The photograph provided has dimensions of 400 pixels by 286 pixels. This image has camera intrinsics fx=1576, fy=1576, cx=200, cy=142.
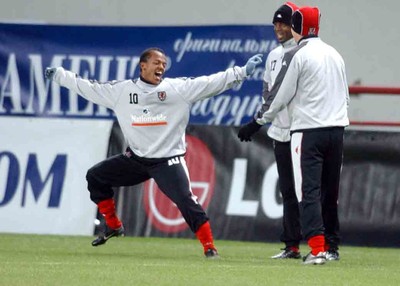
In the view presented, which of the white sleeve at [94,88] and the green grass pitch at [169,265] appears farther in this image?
the white sleeve at [94,88]

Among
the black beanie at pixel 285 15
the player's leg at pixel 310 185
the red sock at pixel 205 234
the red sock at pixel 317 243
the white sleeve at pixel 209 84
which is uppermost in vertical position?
the black beanie at pixel 285 15

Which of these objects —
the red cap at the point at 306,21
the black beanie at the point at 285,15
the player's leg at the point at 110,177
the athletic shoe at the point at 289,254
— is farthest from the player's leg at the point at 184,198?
the red cap at the point at 306,21

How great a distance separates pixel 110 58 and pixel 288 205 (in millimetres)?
6114

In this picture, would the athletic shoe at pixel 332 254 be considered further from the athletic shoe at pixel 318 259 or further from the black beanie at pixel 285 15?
the black beanie at pixel 285 15

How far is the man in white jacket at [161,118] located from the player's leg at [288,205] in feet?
2.67

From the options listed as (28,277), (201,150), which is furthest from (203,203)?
(28,277)

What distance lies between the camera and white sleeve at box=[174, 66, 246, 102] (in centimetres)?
1401

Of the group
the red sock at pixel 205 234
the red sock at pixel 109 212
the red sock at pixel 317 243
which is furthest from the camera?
the red sock at pixel 109 212

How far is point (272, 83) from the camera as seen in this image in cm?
1421

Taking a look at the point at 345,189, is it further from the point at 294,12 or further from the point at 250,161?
the point at 294,12

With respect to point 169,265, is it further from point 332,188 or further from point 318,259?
point 332,188

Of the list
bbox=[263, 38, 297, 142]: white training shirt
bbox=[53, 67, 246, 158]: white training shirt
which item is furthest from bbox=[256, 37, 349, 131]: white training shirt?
bbox=[53, 67, 246, 158]: white training shirt

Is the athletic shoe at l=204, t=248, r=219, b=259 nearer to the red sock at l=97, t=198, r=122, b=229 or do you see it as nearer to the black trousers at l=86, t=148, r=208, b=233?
the black trousers at l=86, t=148, r=208, b=233

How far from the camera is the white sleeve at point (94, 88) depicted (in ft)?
47.2
